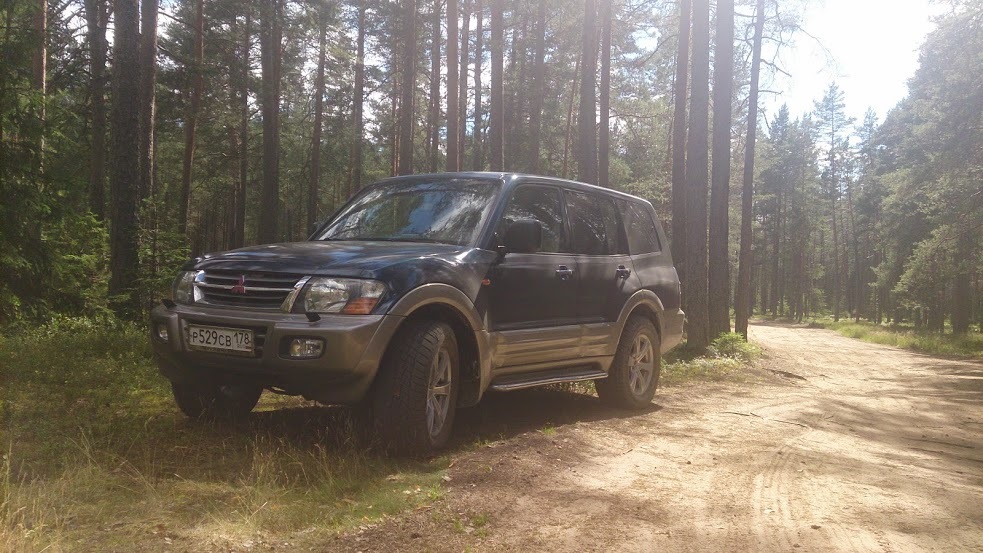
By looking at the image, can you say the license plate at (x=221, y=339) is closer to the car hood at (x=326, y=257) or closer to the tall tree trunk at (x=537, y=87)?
the car hood at (x=326, y=257)

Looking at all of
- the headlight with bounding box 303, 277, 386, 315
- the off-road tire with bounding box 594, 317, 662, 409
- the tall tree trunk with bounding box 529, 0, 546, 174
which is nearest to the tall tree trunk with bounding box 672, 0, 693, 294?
the tall tree trunk with bounding box 529, 0, 546, 174

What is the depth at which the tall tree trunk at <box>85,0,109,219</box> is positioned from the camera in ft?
45.0

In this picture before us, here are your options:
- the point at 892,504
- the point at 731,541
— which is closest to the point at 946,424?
the point at 892,504

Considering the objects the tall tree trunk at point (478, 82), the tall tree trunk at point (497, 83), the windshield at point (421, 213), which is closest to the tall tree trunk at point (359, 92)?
the tall tree trunk at point (478, 82)

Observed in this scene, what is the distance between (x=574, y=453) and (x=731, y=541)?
1775mm

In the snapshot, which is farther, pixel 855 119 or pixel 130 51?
pixel 855 119

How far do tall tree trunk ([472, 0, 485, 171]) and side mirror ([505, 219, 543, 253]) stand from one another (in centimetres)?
2131

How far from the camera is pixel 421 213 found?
5.86 m

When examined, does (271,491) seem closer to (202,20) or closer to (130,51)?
(130,51)

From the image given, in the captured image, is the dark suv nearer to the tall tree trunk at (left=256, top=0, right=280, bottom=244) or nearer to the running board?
the running board

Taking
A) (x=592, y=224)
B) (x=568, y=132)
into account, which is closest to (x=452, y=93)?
(x=592, y=224)

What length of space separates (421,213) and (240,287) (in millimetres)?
1732

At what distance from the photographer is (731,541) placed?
12.0 ft

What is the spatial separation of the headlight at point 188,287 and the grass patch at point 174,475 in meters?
1.01
